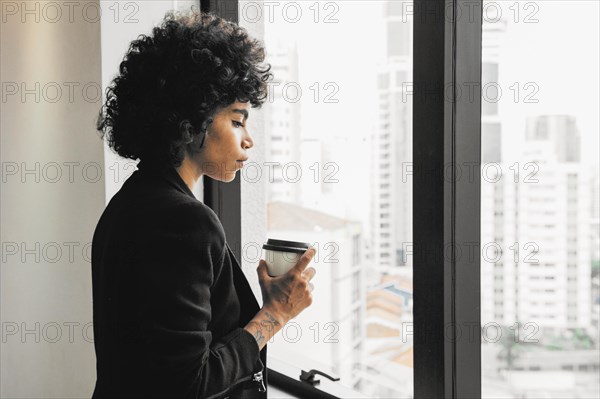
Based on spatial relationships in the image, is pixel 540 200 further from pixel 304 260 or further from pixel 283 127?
pixel 283 127

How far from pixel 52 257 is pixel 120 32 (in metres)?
0.69

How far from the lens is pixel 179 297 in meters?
0.98

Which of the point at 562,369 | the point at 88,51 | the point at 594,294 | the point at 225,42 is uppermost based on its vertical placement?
the point at 88,51

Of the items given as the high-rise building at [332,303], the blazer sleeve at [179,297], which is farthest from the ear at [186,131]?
the high-rise building at [332,303]

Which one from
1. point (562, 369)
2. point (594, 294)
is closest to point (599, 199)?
point (594, 294)

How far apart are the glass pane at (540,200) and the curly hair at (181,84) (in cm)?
44

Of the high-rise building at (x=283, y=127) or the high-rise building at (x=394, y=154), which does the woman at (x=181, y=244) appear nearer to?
the high-rise building at (x=394, y=154)

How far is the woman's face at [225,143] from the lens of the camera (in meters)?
1.15

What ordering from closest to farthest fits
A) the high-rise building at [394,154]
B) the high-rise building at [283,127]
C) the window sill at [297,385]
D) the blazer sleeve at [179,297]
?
the blazer sleeve at [179,297] < the high-rise building at [394,154] < the window sill at [297,385] < the high-rise building at [283,127]

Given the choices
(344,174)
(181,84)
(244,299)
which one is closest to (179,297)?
(244,299)

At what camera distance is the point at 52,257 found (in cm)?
203

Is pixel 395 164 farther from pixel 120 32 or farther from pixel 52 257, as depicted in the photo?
pixel 52 257

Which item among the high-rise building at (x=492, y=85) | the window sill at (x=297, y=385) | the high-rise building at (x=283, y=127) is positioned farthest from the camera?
the high-rise building at (x=283, y=127)

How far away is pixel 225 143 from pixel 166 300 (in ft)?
1.00
